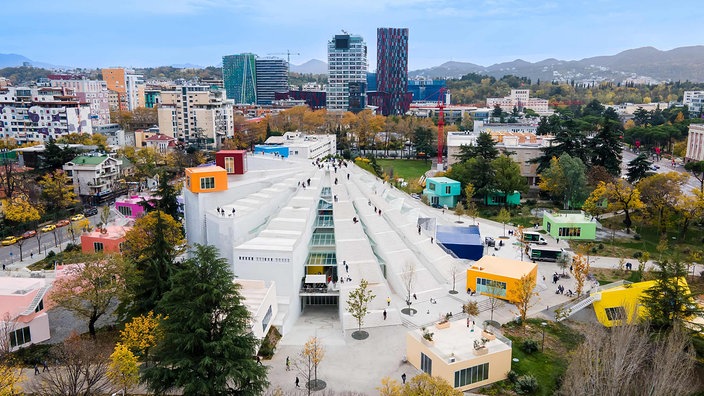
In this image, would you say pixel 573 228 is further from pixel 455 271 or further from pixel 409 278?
pixel 409 278

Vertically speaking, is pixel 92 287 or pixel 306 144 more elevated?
pixel 306 144

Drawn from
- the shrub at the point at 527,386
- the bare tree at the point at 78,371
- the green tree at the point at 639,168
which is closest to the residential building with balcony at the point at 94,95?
the bare tree at the point at 78,371

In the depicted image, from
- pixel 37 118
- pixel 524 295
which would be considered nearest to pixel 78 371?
pixel 524 295

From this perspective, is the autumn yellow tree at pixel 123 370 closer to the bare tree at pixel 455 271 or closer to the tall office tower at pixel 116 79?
the bare tree at pixel 455 271

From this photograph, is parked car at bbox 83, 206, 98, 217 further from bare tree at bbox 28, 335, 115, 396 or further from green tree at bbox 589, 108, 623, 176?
green tree at bbox 589, 108, 623, 176

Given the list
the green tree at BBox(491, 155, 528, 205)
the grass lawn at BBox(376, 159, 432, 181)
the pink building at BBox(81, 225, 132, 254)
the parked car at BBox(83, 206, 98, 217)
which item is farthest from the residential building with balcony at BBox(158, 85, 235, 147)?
the green tree at BBox(491, 155, 528, 205)
